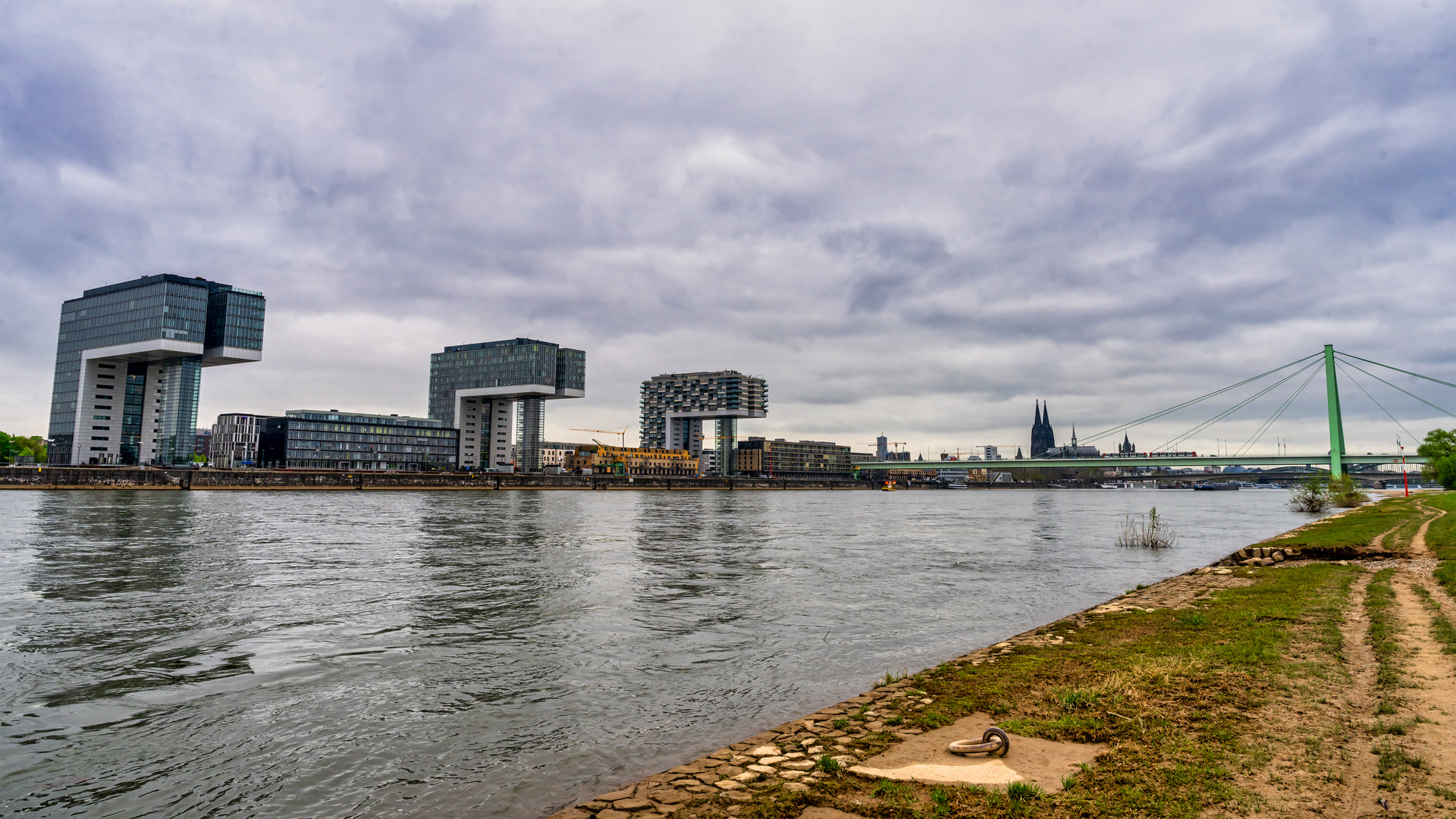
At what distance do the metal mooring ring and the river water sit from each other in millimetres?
3653

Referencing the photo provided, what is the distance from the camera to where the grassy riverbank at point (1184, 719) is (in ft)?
22.8

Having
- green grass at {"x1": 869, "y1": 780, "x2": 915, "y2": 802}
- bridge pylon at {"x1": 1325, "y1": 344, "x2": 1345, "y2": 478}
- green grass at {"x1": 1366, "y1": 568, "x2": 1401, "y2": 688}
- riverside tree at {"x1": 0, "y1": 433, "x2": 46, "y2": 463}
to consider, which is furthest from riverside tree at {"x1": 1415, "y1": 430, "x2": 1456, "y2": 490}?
riverside tree at {"x1": 0, "y1": 433, "x2": 46, "y2": 463}

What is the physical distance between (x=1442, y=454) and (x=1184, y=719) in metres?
141

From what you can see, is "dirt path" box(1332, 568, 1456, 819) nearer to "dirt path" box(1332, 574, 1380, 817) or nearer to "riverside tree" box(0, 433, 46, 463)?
"dirt path" box(1332, 574, 1380, 817)

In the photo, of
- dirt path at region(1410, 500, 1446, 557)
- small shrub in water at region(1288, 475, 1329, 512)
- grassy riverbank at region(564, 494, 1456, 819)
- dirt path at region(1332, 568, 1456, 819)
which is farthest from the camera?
small shrub in water at region(1288, 475, 1329, 512)

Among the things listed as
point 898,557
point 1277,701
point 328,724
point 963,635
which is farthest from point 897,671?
point 898,557

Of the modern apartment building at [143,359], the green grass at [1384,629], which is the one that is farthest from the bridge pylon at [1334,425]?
the modern apartment building at [143,359]

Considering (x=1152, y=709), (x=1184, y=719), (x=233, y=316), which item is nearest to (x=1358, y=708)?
(x=1184, y=719)

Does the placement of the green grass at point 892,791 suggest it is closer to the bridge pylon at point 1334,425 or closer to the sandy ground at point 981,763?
the sandy ground at point 981,763

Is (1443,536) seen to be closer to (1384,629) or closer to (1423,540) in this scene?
(1423,540)

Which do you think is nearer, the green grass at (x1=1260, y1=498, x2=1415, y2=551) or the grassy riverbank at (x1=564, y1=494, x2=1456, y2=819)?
the grassy riverbank at (x1=564, y1=494, x2=1456, y2=819)

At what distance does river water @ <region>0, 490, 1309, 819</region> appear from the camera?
9727 mm

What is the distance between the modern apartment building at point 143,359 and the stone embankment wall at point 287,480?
43.6 m

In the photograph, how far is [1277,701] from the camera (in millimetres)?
9797
